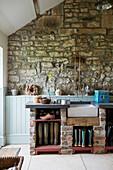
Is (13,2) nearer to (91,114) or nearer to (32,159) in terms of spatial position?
(91,114)

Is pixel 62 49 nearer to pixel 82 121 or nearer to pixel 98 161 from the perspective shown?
pixel 82 121

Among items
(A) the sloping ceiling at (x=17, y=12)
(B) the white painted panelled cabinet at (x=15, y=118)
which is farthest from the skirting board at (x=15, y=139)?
(A) the sloping ceiling at (x=17, y=12)

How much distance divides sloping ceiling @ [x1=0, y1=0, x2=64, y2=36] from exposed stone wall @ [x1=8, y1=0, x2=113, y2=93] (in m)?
0.18

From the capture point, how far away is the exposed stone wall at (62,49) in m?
4.56

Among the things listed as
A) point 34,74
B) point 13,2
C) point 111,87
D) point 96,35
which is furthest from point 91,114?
point 13,2

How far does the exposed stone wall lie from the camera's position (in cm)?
456

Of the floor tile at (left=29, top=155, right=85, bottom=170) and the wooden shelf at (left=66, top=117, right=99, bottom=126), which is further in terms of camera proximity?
the wooden shelf at (left=66, top=117, right=99, bottom=126)

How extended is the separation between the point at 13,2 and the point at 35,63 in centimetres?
158

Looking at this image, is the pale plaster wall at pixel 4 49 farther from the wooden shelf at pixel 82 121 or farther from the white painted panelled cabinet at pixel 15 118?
the wooden shelf at pixel 82 121

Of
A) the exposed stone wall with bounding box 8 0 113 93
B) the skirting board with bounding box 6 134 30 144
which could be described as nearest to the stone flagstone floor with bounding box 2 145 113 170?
the skirting board with bounding box 6 134 30 144

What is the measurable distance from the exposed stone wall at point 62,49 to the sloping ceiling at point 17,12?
0.18m

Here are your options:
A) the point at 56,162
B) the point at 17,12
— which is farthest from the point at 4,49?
the point at 56,162

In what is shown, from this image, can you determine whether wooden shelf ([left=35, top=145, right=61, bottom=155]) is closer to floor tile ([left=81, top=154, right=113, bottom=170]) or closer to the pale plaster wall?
floor tile ([left=81, top=154, right=113, bottom=170])

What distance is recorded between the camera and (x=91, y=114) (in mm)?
3664
